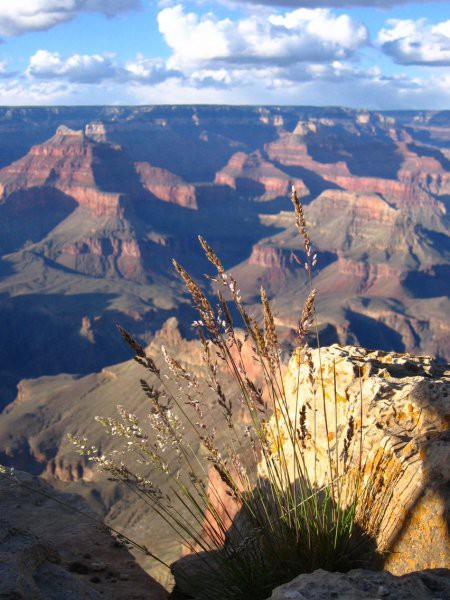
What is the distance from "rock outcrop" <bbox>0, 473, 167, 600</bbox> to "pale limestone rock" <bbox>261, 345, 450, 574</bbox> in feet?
7.01

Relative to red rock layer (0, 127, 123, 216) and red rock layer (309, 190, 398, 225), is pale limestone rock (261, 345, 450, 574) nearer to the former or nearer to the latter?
red rock layer (309, 190, 398, 225)

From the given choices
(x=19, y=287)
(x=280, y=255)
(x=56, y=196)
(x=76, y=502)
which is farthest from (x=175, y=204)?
(x=76, y=502)

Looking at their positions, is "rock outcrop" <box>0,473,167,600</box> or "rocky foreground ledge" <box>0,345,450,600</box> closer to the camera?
"rocky foreground ledge" <box>0,345,450,600</box>

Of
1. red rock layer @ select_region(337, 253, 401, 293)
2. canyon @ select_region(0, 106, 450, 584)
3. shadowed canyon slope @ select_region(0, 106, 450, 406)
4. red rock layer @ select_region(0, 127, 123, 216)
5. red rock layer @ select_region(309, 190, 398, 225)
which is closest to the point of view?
canyon @ select_region(0, 106, 450, 584)

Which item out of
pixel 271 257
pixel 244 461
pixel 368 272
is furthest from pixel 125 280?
pixel 244 461

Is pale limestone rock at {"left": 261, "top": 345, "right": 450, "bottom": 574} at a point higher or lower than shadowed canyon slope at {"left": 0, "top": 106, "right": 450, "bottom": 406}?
higher

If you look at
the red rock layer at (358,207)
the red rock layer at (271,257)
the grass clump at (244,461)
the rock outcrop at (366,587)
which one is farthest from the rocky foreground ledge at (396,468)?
the red rock layer at (358,207)

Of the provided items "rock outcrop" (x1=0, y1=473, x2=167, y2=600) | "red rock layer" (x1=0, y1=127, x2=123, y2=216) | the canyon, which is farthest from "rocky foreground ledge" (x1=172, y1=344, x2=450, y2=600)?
"red rock layer" (x1=0, y1=127, x2=123, y2=216)

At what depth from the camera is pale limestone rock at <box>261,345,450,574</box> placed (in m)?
4.89

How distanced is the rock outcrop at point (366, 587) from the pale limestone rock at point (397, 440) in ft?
1.83

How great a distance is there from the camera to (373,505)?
5453 millimetres

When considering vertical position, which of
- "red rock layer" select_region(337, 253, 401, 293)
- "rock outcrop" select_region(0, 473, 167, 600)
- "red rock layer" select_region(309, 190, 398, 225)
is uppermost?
"rock outcrop" select_region(0, 473, 167, 600)

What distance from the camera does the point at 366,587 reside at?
4.11 m

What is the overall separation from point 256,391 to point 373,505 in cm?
184
